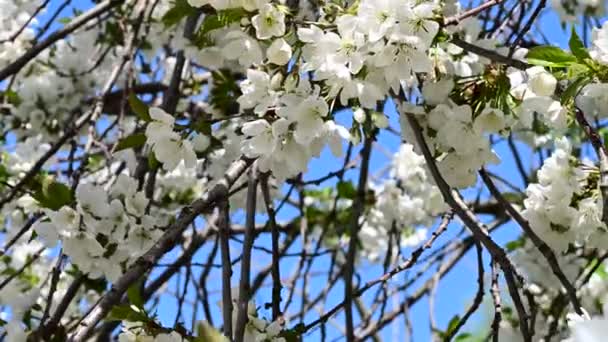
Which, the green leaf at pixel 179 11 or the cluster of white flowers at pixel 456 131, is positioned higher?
the green leaf at pixel 179 11

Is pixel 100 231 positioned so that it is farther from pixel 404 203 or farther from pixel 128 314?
pixel 404 203

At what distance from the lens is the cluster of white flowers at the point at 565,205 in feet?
5.48

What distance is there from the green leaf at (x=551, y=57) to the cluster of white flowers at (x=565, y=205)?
0.36 metres

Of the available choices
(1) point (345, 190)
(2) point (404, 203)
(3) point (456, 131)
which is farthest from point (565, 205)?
(2) point (404, 203)

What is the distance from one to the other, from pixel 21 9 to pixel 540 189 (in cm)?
215

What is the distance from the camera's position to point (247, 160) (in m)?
1.74

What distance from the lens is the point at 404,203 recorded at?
135 inches

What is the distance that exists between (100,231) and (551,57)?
3.02 feet

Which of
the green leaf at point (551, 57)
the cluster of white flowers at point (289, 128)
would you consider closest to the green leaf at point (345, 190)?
the cluster of white flowers at point (289, 128)

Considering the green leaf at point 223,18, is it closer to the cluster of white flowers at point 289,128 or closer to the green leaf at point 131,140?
the cluster of white flowers at point 289,128

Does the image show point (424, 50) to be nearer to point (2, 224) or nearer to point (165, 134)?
point (165, 134)

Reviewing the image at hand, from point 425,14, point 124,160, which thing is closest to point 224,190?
point 425,14

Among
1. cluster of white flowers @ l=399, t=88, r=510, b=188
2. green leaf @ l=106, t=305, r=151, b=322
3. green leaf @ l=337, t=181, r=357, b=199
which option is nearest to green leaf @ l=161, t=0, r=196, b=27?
cluster of white flowers @ l=399, t=88, r=510, b=188

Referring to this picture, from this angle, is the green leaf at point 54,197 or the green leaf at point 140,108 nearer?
the green leaf at point 140,108
